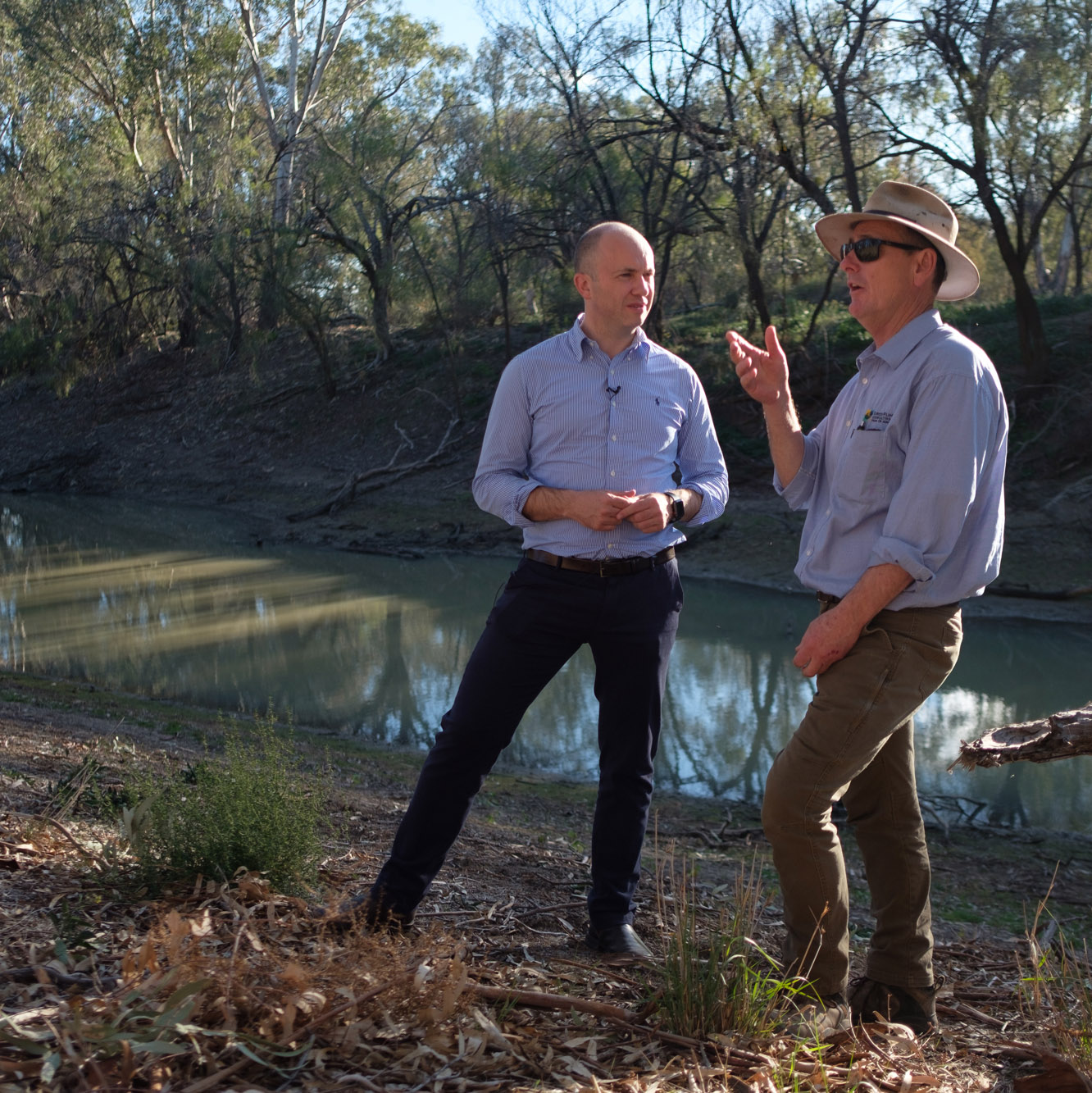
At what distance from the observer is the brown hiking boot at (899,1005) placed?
10.6 feet

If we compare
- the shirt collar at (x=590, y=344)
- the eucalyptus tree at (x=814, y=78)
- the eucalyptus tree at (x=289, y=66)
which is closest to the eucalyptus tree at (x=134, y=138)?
the eucalyptus tree at (x=289, y=66)

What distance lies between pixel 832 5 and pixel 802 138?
6.22ft

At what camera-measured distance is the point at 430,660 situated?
42.0 ft

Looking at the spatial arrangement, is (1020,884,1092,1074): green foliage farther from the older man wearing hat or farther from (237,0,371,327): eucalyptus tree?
(237,0,371,327): eucalyptus tree

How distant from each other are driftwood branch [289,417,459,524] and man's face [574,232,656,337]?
18.1m

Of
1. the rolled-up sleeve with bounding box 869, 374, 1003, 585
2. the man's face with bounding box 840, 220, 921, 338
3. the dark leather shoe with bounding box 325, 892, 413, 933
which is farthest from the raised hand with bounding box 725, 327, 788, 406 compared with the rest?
the dark leather shoe with bounding box 325, 892, 413, 933

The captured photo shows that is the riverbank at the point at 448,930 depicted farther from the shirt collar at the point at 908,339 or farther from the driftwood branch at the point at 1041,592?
the driftwood branch at the point at 1041,592

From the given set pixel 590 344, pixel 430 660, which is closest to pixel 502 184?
pixel 430 660

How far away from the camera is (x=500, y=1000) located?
10.1ft

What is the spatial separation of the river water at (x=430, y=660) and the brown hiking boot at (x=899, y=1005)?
4708 millimetres

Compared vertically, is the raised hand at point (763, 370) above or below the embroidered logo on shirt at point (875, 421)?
above

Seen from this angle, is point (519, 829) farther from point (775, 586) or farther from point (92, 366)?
point (92, 366)

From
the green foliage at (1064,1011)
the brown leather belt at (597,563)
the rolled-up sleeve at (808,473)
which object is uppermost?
the rolled-up sleeve at (808,473)

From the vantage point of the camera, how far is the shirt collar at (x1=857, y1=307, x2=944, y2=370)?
3.16 meters
